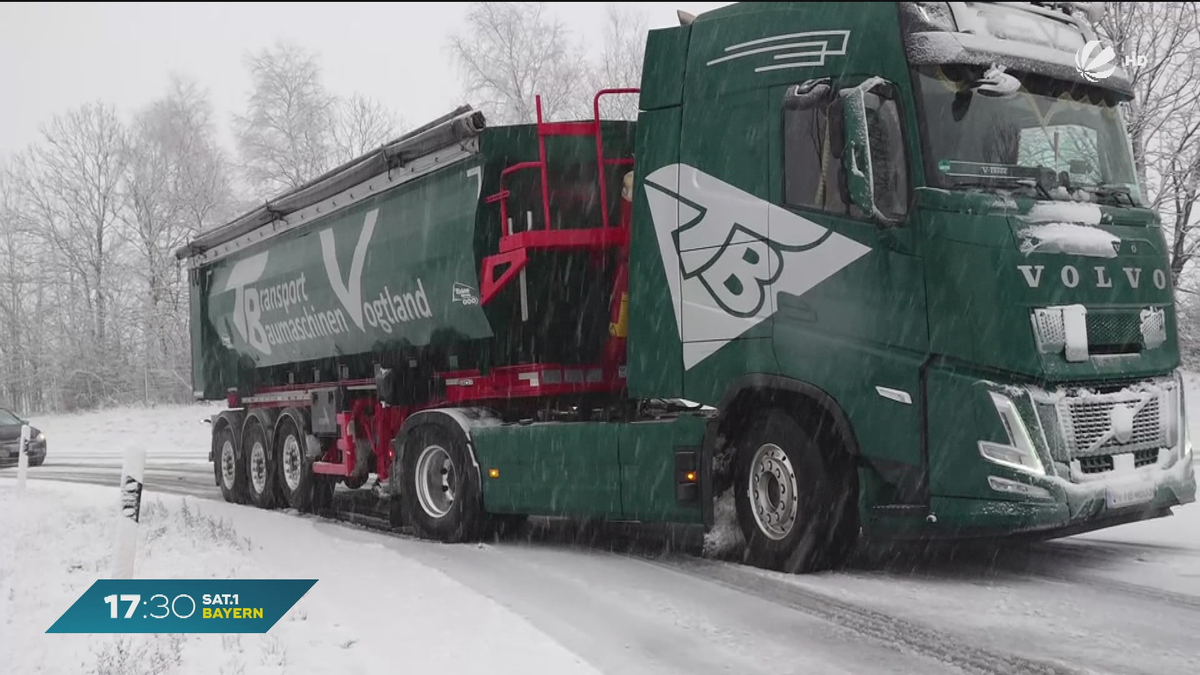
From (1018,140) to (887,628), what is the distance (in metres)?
3.07

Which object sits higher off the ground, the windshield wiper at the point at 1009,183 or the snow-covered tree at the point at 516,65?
the snow-covered tree at the point at 516,65

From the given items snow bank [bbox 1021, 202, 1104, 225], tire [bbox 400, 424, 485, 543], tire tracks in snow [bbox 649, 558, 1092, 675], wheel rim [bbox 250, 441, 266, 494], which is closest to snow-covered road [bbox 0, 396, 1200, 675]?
tire tracks in snow [bbox 649, 558, 1092, 675]

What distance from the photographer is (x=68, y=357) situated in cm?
4309

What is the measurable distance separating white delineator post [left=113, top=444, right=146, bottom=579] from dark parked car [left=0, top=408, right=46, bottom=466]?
19279mm

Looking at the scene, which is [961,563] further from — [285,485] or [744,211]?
[285,485]

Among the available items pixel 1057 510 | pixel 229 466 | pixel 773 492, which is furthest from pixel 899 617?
pixel 229 466

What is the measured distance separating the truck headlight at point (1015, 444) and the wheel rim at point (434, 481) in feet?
17.2

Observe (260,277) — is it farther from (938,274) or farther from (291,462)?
(938,274)

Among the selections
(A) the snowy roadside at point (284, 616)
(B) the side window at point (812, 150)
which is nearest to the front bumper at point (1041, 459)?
(B) the side window at point (812, 150)

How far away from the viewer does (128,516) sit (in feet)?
19.3

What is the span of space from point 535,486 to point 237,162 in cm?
3365

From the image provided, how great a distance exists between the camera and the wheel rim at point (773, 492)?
276 inches

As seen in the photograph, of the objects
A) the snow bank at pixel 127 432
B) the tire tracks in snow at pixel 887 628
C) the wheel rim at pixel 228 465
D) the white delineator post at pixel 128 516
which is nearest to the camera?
the tire tracks in snow at pixel 887 628

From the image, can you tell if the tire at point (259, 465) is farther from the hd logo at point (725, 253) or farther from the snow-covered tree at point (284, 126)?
the snow-covered tree at point (284, 126)
